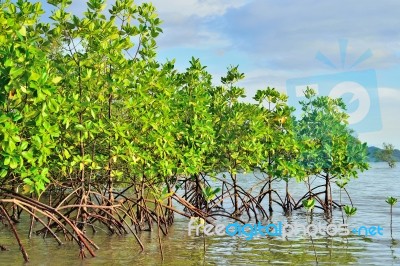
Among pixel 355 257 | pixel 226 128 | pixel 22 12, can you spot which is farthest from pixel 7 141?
pixel 226 128

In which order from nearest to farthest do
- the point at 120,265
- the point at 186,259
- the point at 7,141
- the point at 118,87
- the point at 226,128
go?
the point at 7,141 → the point at 120,265 → the point at 186,259 → the point at 118,87 → the point at 226,128

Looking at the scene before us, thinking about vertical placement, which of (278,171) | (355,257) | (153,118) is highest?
(153,118)

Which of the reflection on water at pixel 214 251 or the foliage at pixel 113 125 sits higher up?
the foliage at pixel 113 125

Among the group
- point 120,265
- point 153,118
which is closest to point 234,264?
point 120,265

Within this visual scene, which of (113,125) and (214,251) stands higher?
(113,125)

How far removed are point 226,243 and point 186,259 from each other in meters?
2.02

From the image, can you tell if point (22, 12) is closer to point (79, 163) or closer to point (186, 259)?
point (79, 163)

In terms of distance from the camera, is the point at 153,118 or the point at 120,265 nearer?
the point at 120,265

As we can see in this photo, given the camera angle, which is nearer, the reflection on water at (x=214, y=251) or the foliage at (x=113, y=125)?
the foliage at (x=113, y=125)

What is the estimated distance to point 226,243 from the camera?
463 inches

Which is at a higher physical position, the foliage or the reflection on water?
the foliage

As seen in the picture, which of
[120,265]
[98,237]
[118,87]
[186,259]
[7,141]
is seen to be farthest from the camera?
[98,237]

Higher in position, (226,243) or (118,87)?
(118,87)

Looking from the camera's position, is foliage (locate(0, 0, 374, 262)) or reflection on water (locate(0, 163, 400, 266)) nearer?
foliage (locate(0, 0, 374, 262))
